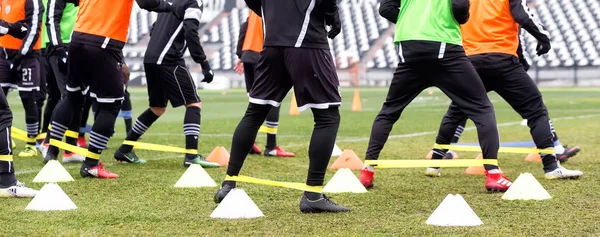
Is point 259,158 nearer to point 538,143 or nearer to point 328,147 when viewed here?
point 538,143

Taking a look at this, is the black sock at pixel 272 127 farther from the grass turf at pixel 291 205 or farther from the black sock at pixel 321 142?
the black sock at pixel 321 142

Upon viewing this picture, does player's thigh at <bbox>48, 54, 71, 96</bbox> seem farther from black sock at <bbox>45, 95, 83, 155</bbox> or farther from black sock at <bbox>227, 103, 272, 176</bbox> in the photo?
black sock at <bbox>227, 103, 272, 176</bbox>

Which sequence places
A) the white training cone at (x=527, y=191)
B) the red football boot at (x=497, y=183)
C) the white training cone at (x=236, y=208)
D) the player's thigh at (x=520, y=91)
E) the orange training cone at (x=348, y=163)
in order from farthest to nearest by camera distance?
the orange training cone at (x=348, y=163) < the player's thigh at (x=520, y=91) < the red football boot at (x=497, y=183) < the white training cone at (x=527, y=191) < the white training cone at (x=236, y=208)

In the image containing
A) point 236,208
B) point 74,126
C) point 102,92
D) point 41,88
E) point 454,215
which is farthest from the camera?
point 41,88

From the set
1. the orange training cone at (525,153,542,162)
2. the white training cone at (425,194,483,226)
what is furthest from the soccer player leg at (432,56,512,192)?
the orange training cone at (525,153,542,162)

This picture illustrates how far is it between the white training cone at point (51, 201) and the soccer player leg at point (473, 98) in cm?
289

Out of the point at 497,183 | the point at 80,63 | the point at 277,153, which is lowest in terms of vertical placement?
the point at 277,153

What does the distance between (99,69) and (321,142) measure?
9.39 ft

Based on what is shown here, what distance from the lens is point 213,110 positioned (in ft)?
75.8

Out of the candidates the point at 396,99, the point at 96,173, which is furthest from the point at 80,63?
the point at 396,99

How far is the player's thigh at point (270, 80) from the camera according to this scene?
616cm

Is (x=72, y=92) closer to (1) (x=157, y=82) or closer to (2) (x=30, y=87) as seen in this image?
(1) (x=157, y=82)

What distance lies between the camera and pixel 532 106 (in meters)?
8.14

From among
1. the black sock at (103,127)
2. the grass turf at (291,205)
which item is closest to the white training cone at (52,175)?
the grass turf at (291,205)
